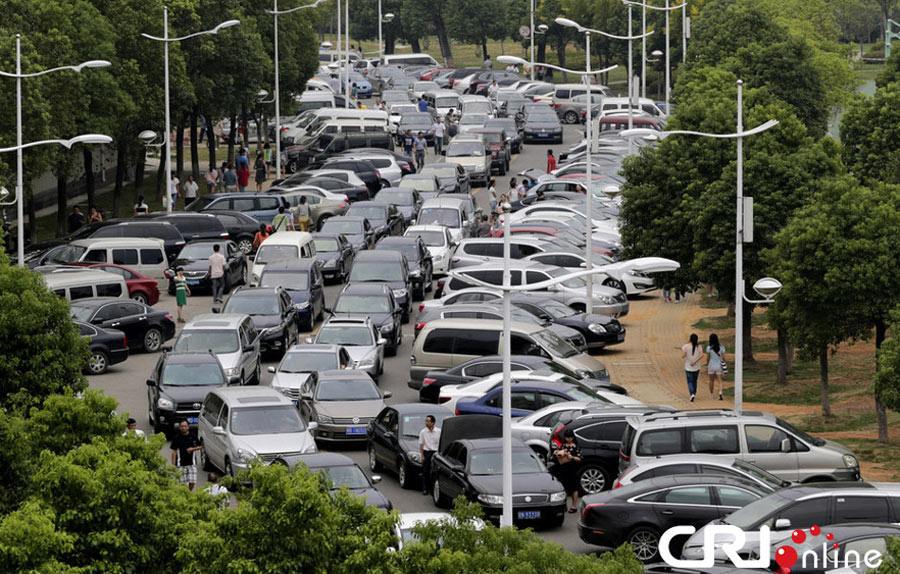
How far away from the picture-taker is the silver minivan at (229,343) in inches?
1214

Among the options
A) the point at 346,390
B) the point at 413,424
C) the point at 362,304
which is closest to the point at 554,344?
the point at 362,304

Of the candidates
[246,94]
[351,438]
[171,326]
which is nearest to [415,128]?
[246,94]

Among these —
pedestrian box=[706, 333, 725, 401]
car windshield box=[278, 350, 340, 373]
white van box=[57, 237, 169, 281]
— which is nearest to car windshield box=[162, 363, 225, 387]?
car windshield box=[278, 350, 340, 373]

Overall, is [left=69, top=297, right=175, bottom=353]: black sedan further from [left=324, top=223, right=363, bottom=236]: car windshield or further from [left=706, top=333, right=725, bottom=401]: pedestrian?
[left=706, top=333, right=725, bottom=401]: pedestrian

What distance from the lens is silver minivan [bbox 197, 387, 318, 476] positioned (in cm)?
2453

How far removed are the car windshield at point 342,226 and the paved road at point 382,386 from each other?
293 centimetres

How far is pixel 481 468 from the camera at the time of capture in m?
22.8

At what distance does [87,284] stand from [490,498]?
1781 centimetres

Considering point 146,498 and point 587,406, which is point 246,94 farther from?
point 146,498

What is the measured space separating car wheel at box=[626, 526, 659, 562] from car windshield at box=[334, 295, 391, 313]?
16.2 meters

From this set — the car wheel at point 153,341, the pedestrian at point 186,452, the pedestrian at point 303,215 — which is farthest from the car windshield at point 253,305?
the pedestrian at point 303,215

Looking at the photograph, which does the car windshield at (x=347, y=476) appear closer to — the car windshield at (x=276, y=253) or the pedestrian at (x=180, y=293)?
the pedestrian at (x=180, y=293)

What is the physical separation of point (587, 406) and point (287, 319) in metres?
10.8

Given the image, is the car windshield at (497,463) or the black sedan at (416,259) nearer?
the car windshield at (497,463)
